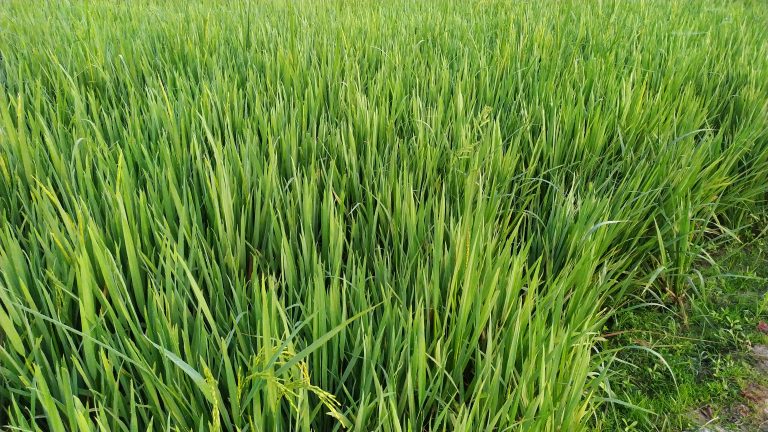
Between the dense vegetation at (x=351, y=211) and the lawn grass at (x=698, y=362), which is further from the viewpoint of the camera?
the lawn grass at (x=698, y=362)

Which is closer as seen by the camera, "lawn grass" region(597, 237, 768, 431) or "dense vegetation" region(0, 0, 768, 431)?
"dense vegetation" region(0, 0, 768, 431)

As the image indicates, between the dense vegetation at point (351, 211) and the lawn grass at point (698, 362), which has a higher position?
the dense vegetation at point (351, 211)

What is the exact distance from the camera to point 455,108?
1.51 metres

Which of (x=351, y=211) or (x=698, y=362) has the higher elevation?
(x=351, y=211)

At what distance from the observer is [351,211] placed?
39.4 inches

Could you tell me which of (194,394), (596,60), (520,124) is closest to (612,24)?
(596,60)

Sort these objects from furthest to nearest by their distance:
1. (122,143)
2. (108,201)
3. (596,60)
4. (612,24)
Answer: (612,24) → (596,60) → (122,143) → (108,201)

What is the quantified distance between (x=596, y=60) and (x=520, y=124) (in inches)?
24.7

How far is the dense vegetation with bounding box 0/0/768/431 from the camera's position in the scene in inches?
27.8

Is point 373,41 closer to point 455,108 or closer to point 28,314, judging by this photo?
point 455,108

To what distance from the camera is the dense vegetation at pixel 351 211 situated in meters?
0.71

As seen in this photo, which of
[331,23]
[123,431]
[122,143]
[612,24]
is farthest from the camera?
[612,24]

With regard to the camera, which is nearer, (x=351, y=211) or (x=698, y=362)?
(x=351, y=211)

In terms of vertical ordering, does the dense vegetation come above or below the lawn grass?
above
